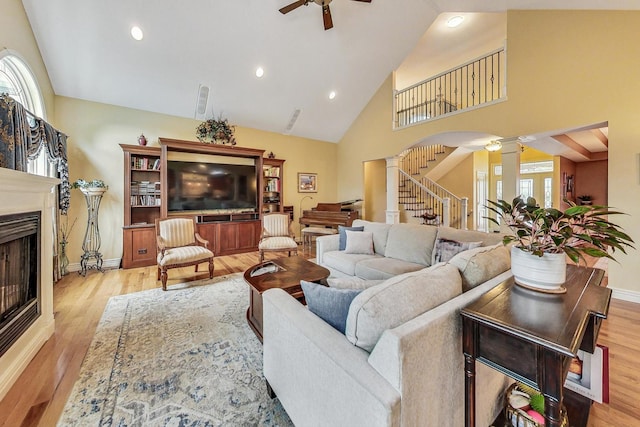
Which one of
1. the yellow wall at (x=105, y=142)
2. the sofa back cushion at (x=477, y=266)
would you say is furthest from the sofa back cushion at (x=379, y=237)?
the yellow wall at (x=105, y=142)

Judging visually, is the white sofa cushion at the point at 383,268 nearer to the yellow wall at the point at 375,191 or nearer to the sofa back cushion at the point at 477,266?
the sofa back cushion at the point at 477,266

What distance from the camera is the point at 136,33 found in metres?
3.49

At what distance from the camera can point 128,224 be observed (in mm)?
4328

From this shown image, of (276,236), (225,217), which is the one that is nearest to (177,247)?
(225,217)

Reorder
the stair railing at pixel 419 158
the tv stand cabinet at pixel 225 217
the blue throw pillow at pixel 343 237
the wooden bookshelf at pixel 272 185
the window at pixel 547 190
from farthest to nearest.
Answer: the window at pixel 547 190 → the stair railing at pixel 419 158 → the wooden bookshelf at pixel 272 185 → the tv stand cabinet at pixel 225 217 → the blue throw pillow at pixel 343 237

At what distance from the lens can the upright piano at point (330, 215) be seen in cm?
561

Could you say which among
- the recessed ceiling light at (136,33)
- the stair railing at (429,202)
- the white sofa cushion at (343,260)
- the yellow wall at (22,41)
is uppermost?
the recessed ceiling light at (136,33)

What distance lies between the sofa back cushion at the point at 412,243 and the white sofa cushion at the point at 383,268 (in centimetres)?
9

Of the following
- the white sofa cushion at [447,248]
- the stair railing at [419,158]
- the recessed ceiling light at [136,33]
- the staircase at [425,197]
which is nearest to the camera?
the white sofa cushion at [447,248]

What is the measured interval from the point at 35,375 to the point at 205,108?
4.44 m

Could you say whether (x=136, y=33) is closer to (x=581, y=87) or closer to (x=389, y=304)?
(x=389, y=304)

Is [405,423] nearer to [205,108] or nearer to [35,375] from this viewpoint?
[35,375]

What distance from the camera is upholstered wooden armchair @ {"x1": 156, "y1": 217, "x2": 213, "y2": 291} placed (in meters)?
3.31

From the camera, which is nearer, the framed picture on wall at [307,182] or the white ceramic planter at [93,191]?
the white ceramic planter at [93,191]
